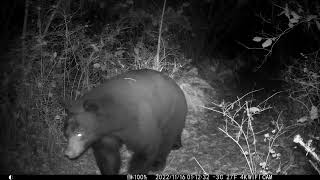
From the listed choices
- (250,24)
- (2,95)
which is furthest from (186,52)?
(2,95)

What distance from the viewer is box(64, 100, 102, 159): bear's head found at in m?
4.35

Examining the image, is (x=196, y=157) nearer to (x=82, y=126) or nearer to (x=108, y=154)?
(x=108, y=154)

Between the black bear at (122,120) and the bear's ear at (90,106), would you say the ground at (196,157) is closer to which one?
the black bear at (122,120)

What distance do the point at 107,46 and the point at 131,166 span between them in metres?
2.94

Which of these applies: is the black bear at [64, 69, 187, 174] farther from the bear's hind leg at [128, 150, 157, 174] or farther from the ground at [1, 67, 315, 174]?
the ground at [1, 67, 315, 174]

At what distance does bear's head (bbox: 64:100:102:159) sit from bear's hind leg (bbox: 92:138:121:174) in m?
0.20

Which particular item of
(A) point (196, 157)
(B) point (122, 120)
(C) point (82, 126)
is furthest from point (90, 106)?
(A) point (196, 157)

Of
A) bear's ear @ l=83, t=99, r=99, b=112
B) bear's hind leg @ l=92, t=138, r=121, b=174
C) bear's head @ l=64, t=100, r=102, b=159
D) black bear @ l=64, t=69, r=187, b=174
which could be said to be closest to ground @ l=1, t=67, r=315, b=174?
bear's hind leg @ l=92, t=138, r=121, b=174

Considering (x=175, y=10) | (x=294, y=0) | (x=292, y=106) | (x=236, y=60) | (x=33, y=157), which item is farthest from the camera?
(x=236, y=60)

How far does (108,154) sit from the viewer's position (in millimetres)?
4730

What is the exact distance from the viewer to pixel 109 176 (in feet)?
16.0

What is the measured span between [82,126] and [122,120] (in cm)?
45

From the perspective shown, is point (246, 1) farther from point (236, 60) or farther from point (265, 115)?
point (265, 115)

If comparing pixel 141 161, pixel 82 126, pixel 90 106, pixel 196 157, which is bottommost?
pixel 196 157
